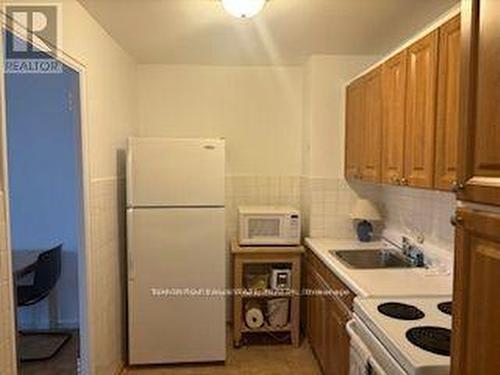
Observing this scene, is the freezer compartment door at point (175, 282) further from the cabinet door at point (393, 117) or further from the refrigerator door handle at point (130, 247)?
the cabinet door at point (393, 117)

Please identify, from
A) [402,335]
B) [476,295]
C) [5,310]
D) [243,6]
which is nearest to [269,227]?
[243,6]

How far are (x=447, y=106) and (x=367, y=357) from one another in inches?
43.7

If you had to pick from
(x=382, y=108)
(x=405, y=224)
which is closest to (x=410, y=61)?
(x=382, y=108)

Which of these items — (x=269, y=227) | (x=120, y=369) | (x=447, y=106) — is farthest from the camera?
(x=269, y=227)

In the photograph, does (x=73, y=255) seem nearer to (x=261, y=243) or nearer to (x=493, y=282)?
(x=261, y=243)

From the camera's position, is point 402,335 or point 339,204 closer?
point 402,335

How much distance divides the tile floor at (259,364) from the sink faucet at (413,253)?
1060 millimetres

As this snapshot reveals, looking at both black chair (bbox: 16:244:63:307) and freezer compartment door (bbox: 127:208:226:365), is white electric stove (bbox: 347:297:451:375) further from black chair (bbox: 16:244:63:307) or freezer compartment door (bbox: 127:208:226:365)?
black chair (bbox: 16:244:63:307)

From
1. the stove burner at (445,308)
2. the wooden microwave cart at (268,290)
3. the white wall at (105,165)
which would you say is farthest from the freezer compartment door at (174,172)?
the stove burner at (445,308)

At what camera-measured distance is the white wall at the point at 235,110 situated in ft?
12.7

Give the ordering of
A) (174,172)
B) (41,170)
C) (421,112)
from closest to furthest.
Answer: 1. (421,112)
2. (174,172)
3. (41,170)

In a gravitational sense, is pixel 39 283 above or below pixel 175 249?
below

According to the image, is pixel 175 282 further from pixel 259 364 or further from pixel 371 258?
pixel 371 258

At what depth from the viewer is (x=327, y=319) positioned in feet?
9.27
